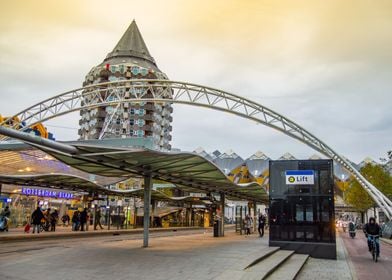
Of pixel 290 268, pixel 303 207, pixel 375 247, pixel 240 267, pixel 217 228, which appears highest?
pixel 303 207

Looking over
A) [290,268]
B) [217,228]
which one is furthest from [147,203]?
[217,228]

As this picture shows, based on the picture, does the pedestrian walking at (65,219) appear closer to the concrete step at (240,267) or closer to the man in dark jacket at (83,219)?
the man in dark jacket at (83,219)

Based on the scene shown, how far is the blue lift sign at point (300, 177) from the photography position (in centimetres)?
1853

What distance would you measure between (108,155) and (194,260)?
4.91m

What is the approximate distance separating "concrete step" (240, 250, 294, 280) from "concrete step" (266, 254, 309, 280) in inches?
5.3

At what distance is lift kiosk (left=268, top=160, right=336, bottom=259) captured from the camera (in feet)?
59.1

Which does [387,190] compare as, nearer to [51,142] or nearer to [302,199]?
[302,199]

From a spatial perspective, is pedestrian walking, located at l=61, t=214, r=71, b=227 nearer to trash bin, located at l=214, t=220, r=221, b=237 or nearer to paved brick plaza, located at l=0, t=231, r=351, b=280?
trash bin, located at l=214, t=220, r=221, b=237

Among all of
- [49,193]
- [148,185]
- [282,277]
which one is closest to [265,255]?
[282,277]

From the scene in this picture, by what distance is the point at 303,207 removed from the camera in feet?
60.7

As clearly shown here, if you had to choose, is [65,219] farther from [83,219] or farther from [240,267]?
[240,267]

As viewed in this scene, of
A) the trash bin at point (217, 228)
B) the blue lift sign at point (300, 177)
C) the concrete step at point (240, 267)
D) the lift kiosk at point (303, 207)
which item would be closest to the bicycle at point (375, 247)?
the lift kiosk at point (303, 207)

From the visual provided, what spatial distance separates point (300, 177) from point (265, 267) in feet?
24.5

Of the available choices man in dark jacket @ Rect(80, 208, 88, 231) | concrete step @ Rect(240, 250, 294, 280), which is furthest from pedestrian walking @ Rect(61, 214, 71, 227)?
concrete step @ Rect(240, 250, 294, 280)
